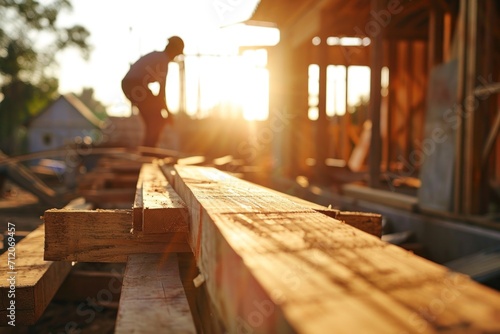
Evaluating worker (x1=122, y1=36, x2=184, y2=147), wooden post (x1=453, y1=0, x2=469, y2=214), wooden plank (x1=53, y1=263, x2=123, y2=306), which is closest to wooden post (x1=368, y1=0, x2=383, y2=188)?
wooden post (x1=453, y1=0, x2=469, y2=214)

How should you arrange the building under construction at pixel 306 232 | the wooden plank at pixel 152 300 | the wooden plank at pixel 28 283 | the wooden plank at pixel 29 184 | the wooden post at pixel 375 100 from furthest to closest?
the wooden plank at pixel 29 184 < the wooden post at pixel 375 100 < the wooden plank at pixel 28 283 < the wooden plank at pixel 152 300 < the building under construction at pixel 306 232

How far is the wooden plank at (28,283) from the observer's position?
6.23ft

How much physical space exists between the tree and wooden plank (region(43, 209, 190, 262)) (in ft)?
142

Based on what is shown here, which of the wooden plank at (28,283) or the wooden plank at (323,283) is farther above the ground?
the wooden plank at (323,283)

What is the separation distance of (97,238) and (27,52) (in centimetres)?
4468

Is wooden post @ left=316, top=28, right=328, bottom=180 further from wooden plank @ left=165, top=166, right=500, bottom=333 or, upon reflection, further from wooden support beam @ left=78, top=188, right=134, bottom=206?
wooden plank @ left=165, top=166, right=500, bottom=333

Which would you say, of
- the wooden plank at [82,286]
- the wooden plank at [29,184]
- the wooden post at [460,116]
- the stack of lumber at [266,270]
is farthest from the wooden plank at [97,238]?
the wooden plank at [29,184]

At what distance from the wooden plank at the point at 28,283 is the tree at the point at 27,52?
42717mm

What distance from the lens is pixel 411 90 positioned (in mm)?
11828

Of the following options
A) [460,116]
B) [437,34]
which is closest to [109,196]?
[460,116]

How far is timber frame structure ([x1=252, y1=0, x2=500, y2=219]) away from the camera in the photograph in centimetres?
468

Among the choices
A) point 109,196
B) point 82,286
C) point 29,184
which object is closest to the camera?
point 82,286

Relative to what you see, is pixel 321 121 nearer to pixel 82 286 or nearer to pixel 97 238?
pixel 82 286

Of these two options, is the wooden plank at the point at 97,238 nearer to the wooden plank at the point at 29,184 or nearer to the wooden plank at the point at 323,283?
the wooden plank at the point at 323,283
